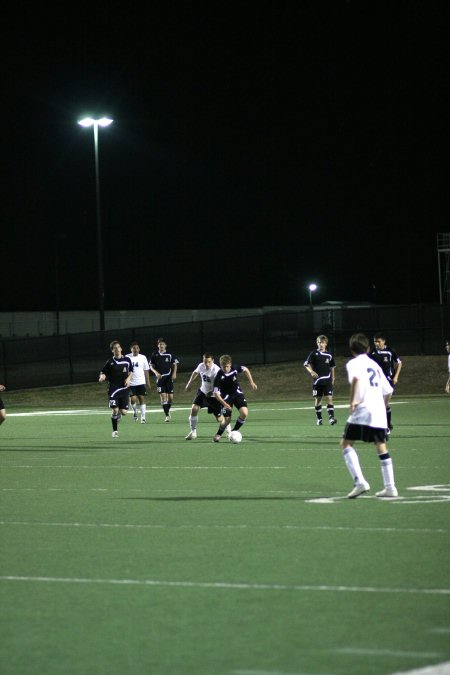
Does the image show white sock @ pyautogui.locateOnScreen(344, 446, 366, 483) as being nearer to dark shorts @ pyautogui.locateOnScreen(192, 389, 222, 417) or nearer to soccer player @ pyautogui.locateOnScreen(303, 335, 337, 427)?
dark shorts @ pyautogui.locateOnScreen(192, 389, 222, 417)

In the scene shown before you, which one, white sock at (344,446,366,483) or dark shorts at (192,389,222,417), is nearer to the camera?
white sock at (344,446,366,483)

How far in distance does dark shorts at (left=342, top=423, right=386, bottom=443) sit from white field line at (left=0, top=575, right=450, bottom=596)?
4.38 m

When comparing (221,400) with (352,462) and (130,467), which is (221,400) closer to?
(130,467)

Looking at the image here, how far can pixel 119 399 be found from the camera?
84.0 feet


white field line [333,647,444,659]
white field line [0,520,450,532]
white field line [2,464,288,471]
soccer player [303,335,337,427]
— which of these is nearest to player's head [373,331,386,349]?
soccer player [303,335,337,427]

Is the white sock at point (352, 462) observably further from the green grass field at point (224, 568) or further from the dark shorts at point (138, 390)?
the dark shorts at point (138, 390)

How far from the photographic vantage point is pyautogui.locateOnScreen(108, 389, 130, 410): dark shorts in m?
25.4

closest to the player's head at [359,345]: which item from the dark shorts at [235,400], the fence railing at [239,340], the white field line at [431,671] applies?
the white field line at [431,671]

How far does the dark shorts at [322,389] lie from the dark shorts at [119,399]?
4.82m

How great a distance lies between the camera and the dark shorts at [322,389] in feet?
91.6

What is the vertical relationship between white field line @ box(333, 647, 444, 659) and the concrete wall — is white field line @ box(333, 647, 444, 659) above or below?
below

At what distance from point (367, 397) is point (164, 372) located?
19.9m

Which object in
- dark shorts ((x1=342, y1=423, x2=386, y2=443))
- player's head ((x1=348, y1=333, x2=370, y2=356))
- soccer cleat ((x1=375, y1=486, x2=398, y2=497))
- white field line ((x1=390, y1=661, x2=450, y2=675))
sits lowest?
white field line ((x1=390, y1=661, x2=450, y2=675))

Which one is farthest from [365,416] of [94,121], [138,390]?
[94,121]
